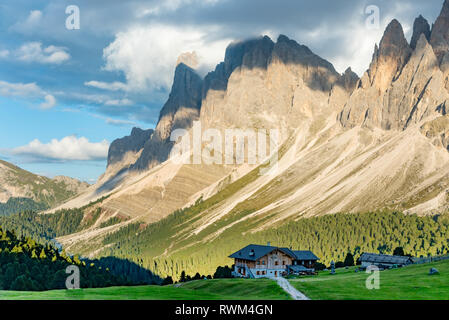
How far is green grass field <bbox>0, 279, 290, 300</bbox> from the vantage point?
43.8 meters

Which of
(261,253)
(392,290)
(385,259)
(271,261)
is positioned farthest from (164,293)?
(385,259)

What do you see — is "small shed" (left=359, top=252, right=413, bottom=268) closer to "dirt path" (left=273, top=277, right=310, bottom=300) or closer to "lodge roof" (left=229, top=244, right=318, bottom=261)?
"lodge roof" (left=229, top=244, right=318, bottom=261)

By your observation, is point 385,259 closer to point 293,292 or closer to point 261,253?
point 261,253

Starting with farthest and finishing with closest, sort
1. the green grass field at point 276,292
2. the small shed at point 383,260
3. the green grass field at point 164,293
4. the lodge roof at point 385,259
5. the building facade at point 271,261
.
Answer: the building facade at point 271,261, the lodge roof at point 385,259, the small shed at point 383,260, the green grass field at point 276,292, the green grass field at point 164,293

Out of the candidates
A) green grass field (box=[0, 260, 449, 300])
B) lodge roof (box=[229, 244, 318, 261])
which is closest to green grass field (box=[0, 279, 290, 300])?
green grass field (box=[0, 260, 449, 300])

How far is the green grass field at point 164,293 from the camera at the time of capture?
43.8 meters

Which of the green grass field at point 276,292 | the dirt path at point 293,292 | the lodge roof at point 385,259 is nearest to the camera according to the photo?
the green grass field at point 276,292

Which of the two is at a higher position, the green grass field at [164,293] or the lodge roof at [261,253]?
the lodge roof at [261,253]

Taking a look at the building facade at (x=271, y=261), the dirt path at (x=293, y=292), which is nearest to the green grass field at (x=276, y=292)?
the dirt path at (x=293, y=292)

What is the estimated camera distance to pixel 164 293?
48594 millimetres

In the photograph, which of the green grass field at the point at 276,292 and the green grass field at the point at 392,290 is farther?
the green grass field at the point at 392,290

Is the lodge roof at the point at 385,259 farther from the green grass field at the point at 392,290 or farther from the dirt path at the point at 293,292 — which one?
the dirt path at the point at 293,292
